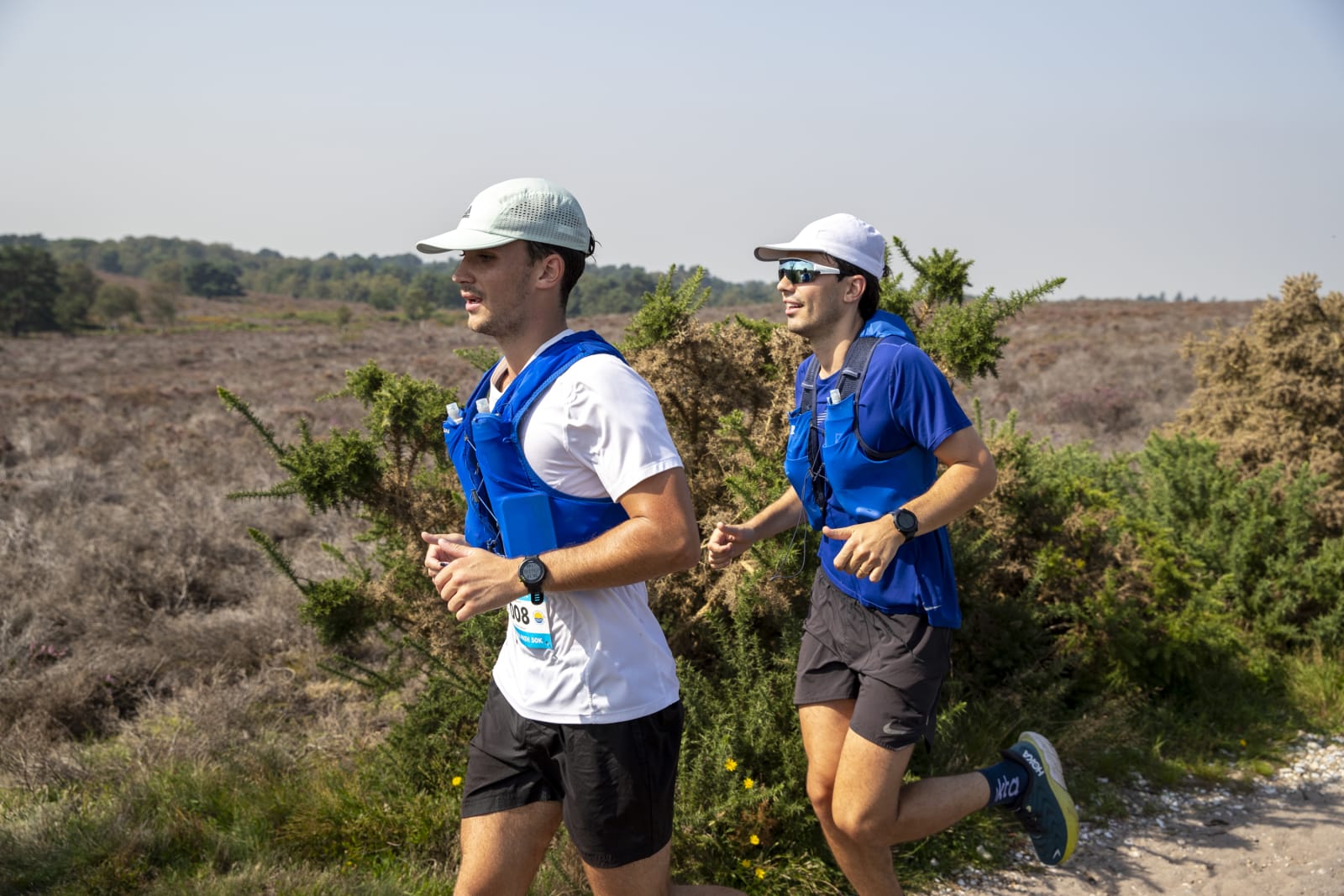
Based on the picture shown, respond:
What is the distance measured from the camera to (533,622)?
7.24 ft

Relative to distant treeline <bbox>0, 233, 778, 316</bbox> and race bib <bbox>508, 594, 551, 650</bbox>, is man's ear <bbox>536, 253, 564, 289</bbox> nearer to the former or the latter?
race bib <bbox>508, 594, 551, 650</bbox>

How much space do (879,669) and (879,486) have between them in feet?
1.71

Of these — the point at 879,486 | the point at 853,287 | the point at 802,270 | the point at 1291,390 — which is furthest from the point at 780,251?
the point at 1291,390

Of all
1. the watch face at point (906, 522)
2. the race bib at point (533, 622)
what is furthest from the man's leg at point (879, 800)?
the race bib at point (533, 622)

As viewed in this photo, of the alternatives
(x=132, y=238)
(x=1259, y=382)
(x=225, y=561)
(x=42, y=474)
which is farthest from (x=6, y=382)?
(x=132, y=238)

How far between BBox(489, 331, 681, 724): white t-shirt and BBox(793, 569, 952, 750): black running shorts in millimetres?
769

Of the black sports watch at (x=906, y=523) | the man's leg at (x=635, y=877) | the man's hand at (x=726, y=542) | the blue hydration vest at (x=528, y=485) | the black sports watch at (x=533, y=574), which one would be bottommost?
the man's leg at (x=635, y=877)

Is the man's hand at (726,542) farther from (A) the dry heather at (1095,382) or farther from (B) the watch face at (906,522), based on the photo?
(A) the dry heather at (1095,382)

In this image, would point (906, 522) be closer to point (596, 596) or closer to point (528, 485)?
point (596, 596)

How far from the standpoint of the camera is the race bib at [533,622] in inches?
86.0

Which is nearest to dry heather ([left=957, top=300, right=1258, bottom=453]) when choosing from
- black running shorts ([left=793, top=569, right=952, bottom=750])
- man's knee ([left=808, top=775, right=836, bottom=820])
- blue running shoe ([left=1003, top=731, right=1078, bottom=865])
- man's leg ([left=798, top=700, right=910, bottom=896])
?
blue running shoe ([left=1003, top=731, right=1078, bottom=865])

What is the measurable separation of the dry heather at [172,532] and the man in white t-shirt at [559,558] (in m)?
2.20

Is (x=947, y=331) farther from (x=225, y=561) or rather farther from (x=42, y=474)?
(x=42, y=474)

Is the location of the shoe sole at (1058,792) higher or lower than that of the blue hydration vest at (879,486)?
lower
